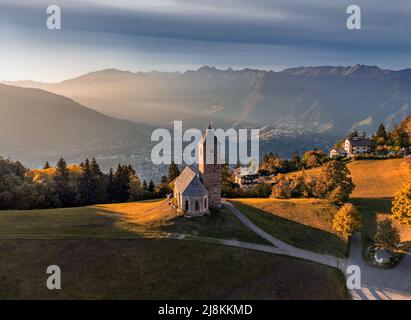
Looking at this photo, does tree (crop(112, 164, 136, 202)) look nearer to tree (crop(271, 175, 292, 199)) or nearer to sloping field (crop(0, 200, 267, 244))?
sloping field (crop(0, 200, 267, 244))

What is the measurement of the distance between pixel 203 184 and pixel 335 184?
31.3 meters

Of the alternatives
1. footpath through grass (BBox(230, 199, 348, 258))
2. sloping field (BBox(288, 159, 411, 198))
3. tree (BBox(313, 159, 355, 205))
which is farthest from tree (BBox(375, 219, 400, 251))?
sloping field (BBox(288, 159, 411, 198))

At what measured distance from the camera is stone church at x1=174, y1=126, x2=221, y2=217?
56.4m

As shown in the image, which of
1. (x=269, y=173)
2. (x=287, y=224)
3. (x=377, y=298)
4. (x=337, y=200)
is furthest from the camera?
(x=269, y=173)

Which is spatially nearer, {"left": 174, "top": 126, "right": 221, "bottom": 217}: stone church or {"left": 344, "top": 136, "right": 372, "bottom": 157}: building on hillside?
{"left": 174, "top": 126, "right": 221, "bottom": 217}: stone church

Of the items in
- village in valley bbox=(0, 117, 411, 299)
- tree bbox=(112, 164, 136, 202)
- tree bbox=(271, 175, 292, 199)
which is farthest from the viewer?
tree bbox=(112, 164, 136, 202)

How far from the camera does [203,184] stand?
6012cm

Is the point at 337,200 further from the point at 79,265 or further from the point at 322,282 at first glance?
the point at 79,265

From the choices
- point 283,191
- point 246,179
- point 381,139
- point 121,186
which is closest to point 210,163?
point 283,191

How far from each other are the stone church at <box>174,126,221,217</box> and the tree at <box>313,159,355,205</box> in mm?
26507

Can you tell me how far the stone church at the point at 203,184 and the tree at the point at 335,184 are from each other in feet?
87.0

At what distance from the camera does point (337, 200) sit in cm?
7100
